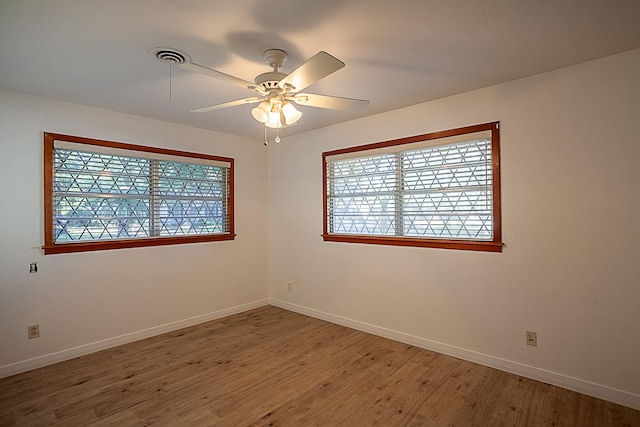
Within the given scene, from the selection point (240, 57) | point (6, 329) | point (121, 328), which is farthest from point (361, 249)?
point (6, 329)

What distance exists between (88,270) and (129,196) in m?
0.82

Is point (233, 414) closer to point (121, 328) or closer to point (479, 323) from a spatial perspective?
point (121, 328)

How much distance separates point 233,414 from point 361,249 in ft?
6.89

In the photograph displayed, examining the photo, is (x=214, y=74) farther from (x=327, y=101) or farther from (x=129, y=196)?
(x=129, y=196)

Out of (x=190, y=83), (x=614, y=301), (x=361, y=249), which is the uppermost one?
(x=190, y=83)

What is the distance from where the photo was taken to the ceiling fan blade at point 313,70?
5.26ft

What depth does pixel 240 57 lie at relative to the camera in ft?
7.22

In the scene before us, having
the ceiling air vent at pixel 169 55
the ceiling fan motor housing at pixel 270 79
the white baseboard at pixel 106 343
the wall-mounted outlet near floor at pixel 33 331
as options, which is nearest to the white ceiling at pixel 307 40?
the ceiling air vent at pixel 169 55

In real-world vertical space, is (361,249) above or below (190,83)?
below

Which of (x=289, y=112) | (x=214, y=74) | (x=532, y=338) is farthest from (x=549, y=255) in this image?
(x=214, y=74)

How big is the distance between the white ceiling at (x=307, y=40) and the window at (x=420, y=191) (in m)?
0.56

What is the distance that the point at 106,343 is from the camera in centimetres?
324

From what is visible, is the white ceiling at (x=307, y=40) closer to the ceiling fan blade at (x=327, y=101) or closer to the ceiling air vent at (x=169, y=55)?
the ceiling air vent at (x=169, y=55)

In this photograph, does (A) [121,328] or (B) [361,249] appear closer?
(A) [121,328]
